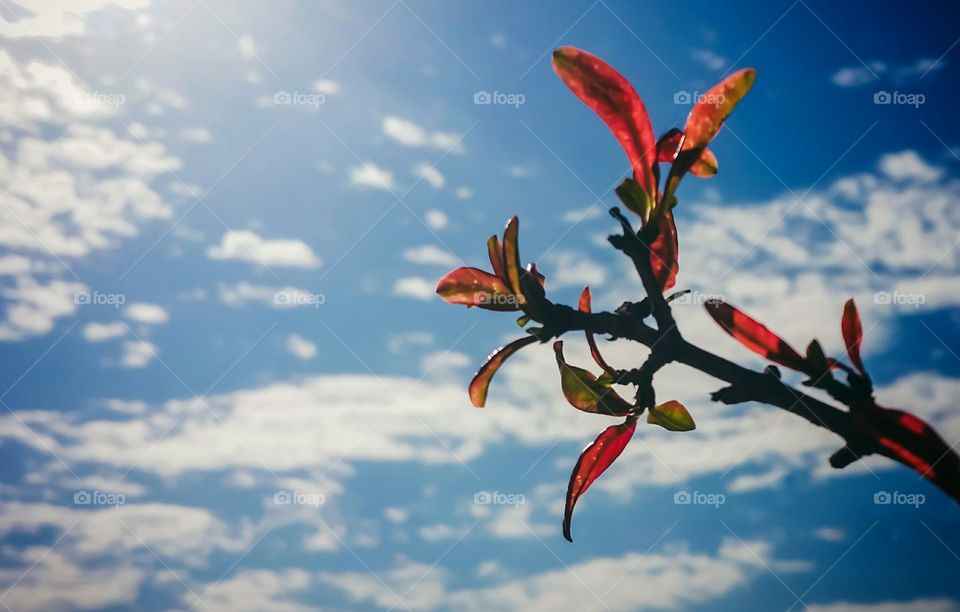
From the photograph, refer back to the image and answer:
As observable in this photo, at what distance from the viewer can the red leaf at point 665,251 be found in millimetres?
1103

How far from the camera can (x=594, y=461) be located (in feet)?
3.79

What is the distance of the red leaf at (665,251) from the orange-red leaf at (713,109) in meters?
0.15

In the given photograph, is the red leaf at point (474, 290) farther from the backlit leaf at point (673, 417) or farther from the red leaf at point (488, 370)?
the backlit leaf at point (673, 417)

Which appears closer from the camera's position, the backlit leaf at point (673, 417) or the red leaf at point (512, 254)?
the red leaf at point (512, 254)

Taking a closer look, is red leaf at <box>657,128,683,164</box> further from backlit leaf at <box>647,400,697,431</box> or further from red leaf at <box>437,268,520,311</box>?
backlit leaf at <box>647,400,697,431</box>

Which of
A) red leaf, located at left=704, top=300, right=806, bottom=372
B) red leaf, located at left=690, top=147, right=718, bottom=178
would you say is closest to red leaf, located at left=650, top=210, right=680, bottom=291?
red leaf, located at left=690, top=147, right=718, bottom=178

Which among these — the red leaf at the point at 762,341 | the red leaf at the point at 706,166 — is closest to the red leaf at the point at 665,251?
the red leaf at the point at 706,166

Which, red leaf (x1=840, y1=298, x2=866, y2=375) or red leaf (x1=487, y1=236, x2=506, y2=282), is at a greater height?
red leaf (x1=487, y1=236, x2=506, y2=282)

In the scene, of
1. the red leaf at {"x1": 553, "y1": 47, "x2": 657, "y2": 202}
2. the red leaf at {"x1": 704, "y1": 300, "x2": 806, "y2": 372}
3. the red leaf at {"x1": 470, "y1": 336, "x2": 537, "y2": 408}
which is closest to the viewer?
the red leaf at {"x1": 704, "y1": 300, "x2": 806, "y2": 372}

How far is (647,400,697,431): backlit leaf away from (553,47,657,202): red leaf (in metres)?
0.44

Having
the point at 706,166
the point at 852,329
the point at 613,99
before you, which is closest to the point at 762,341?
the point at 852,329

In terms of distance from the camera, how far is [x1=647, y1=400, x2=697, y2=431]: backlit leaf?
3.99ft

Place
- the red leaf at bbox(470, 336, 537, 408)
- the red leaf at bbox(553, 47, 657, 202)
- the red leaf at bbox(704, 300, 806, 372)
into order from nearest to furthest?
the red leaf at bbox(704, 300, 806, 372), the red leaf at bbox(553, 47, 657, 202), the red leaf at bbox(470, 336, 537, 408)

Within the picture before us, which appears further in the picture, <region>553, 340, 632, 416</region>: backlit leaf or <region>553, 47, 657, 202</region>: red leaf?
<region>553, 340, 632, 416</region>: backlit leaf
